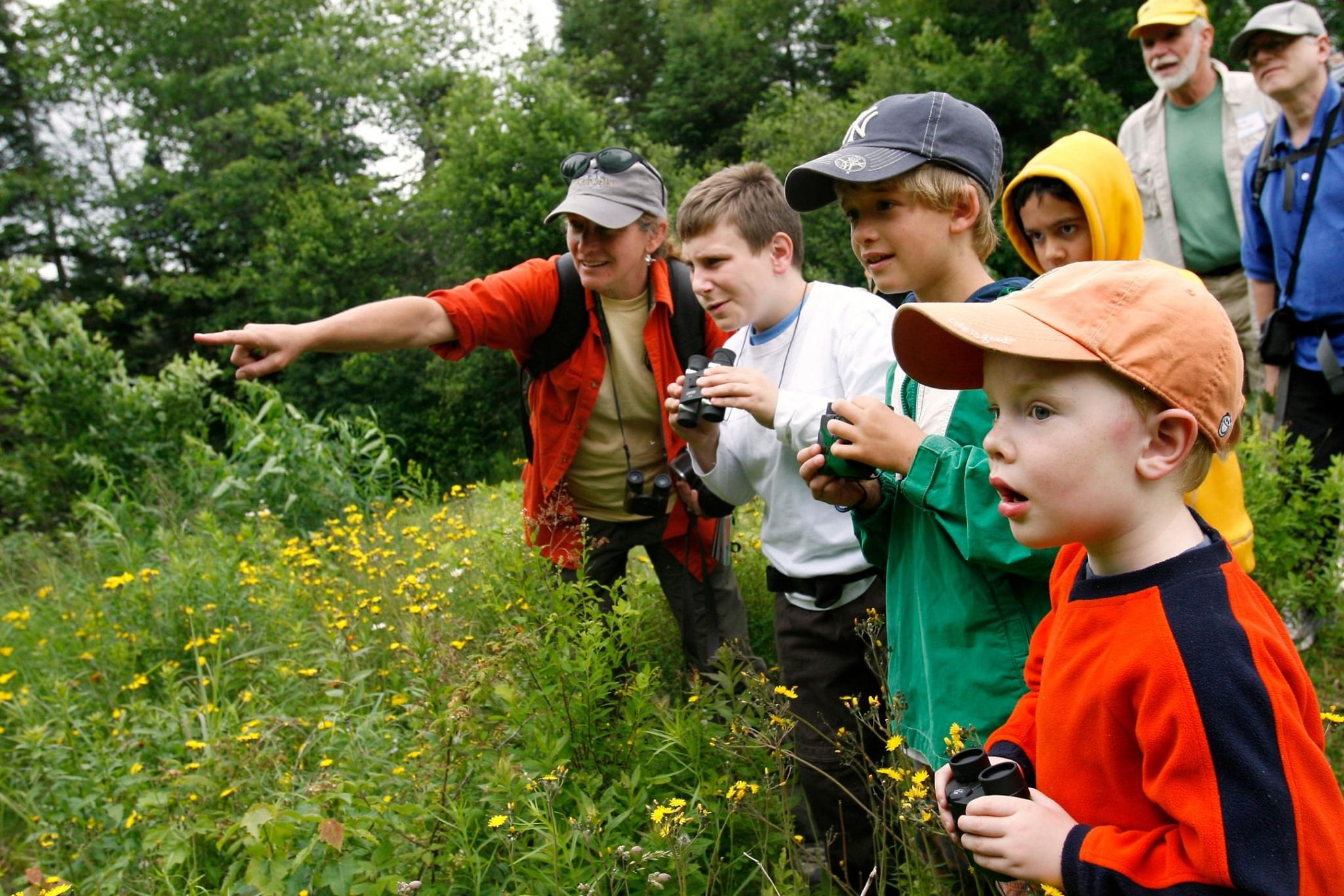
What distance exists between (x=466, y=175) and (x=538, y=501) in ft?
34.3

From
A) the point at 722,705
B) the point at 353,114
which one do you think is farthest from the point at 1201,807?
the point at 353,114

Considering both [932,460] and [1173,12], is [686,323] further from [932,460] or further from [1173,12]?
[1173,12]

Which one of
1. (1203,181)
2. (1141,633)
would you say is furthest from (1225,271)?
(1141,633)

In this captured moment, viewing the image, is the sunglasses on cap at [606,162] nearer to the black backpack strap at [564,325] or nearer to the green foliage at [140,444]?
the black backpack strap at [564,325]

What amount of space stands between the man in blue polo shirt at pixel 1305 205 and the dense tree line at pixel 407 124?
24.7 ft

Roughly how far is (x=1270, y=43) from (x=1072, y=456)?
3376mm

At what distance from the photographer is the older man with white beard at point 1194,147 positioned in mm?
4316

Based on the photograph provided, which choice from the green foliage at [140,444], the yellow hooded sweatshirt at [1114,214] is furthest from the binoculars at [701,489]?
the green foliage at [140,444]

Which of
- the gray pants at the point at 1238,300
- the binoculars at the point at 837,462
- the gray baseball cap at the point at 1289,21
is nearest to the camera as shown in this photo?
the binoculars at the point at 837,462

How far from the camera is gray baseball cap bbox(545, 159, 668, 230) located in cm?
330

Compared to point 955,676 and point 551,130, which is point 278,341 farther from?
point 551,130

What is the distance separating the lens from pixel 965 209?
2.10 metres

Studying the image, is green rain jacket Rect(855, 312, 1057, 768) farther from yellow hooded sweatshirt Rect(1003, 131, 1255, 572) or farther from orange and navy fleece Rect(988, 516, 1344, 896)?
yellow hooded sweatshirt Rect(1003, 131, 1255, 572)

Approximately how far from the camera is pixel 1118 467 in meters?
1.30
